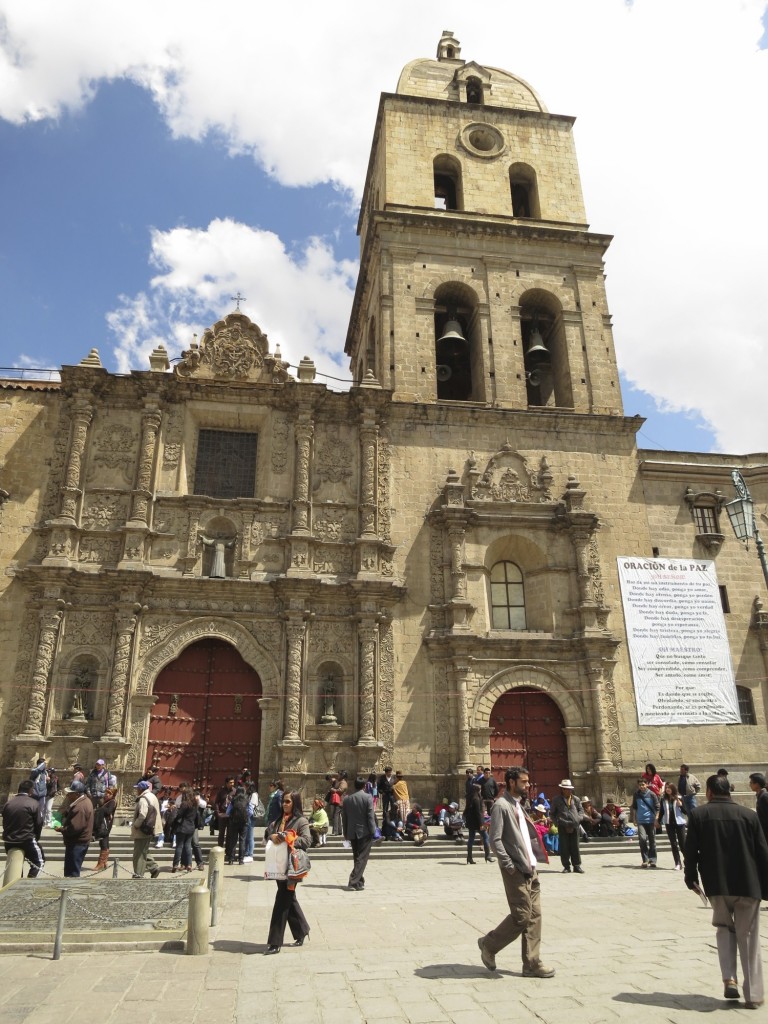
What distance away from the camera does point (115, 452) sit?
20.9m

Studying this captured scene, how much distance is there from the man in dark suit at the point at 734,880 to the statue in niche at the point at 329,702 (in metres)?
13.5

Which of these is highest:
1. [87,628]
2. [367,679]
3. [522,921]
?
[87,628]

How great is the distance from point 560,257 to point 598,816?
59.4 ft

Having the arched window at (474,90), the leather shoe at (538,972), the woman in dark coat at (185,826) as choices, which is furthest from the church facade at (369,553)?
the leather shoe at (538,972)

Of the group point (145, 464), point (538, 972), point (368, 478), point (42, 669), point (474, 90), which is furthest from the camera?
point (474, 90)

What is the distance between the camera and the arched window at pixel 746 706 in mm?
20797

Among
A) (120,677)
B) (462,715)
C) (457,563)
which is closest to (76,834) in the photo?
(120,677)

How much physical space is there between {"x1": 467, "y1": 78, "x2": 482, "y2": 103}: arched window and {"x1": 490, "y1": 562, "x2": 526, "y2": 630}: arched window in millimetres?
19168

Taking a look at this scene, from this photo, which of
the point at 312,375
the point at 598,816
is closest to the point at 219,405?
the point at 312,375

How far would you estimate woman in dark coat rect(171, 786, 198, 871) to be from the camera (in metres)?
12.2

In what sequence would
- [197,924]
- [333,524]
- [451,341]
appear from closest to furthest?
[197,924] → [333,524] → [451,341]

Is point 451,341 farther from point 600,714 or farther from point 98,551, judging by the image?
point 98,551

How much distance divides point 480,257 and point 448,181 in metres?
5.77

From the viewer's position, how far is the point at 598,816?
17266 millimetres
